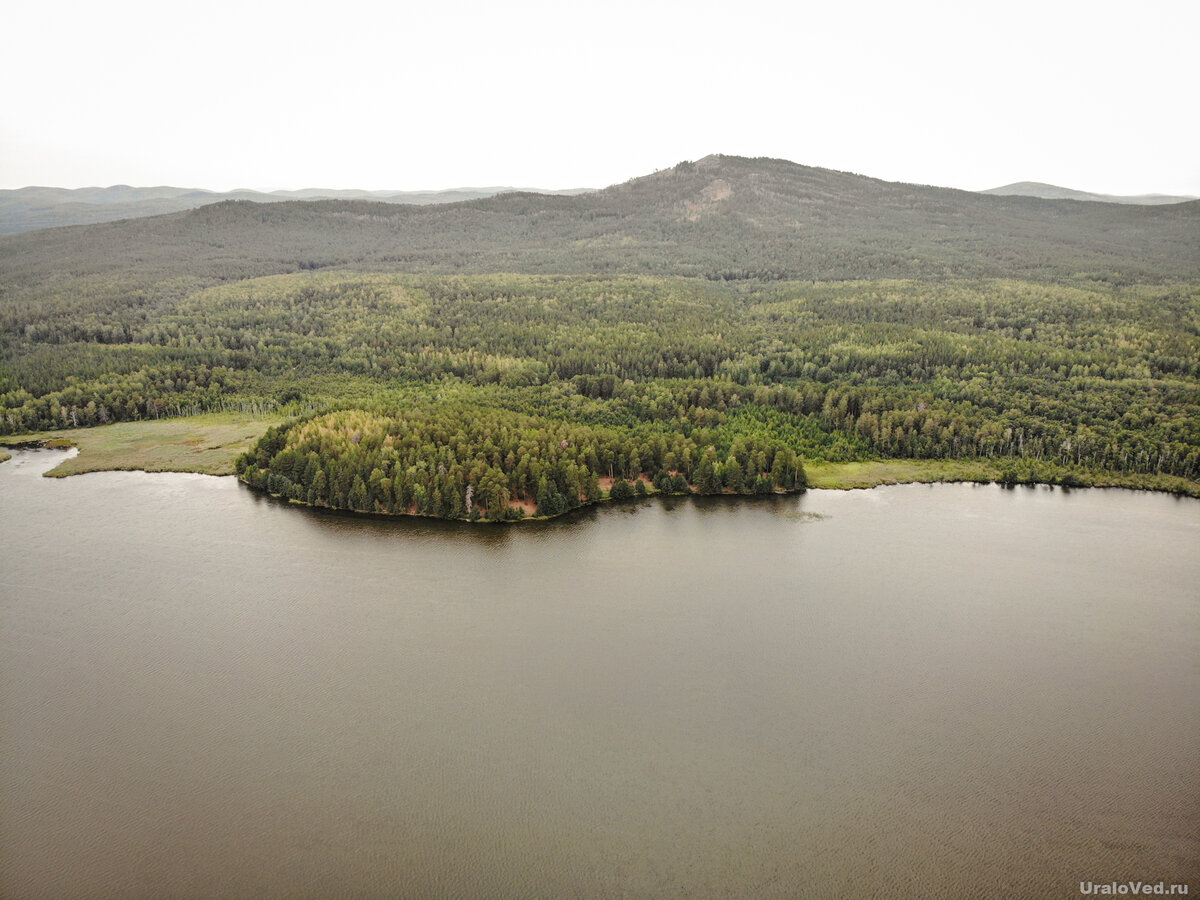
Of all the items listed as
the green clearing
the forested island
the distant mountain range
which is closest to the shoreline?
the green clearing

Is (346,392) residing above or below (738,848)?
above

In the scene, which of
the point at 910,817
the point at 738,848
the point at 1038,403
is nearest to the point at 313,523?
the point at 738,848

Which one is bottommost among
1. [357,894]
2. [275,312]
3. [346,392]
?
[357,894]

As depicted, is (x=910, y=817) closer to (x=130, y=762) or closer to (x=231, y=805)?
(x=231, y=805)

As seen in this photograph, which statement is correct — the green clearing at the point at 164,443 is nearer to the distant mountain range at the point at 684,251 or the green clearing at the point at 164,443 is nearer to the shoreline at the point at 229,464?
the shoreline at the point at 229,464

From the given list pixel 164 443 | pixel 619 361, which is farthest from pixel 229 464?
pixel 619 361

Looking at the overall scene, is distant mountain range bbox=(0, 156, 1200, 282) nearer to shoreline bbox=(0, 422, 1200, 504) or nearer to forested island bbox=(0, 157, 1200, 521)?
forested island bbox=(0, 157, 1200, 521)
